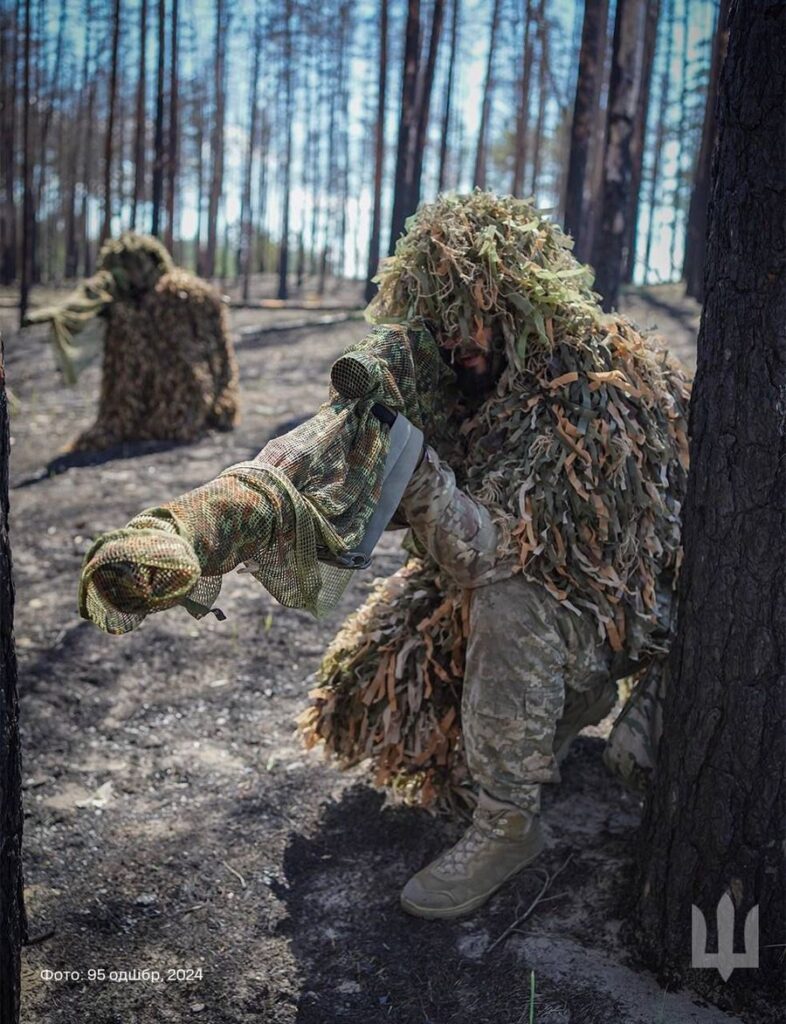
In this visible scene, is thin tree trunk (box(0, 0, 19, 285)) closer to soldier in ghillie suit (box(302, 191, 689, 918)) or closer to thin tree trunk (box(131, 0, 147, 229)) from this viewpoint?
thin tree trunk (box(131, 0, 147, 229))

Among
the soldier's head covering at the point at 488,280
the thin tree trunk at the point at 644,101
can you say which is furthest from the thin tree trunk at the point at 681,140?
the soldier's head covering at the point at 488,280

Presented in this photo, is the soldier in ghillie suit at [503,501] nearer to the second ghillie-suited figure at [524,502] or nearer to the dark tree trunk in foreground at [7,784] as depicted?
the second ghillie-suited figure at [524,502]

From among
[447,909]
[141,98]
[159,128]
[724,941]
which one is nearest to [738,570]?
[724,941]

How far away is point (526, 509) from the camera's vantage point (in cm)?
242

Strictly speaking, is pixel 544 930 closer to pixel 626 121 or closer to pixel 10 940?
pixel 10 940

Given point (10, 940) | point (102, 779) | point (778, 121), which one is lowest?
point (102, 779)

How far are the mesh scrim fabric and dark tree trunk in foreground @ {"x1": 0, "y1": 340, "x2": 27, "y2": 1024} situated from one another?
0.87 ft

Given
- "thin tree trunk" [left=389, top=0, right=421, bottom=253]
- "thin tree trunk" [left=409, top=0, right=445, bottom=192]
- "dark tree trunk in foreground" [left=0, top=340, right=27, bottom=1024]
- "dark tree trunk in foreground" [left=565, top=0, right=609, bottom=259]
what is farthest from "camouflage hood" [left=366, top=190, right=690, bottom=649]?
"thin tree trunk" [left=409, top=0, right=445, bottom=192]

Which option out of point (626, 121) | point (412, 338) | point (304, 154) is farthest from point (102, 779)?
point (304, 154)

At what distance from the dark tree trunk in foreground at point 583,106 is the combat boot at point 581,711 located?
473cm

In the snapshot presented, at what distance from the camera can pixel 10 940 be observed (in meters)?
1.93

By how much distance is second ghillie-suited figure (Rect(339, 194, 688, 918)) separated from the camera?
96.0 inches

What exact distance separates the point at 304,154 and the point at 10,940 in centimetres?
3297

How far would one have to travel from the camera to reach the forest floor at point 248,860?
7.33 feet
